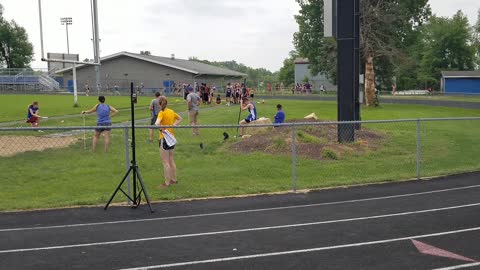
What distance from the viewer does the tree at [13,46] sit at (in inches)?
3752

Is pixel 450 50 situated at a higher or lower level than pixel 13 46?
lower

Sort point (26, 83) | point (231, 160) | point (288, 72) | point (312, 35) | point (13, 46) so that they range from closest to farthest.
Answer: point (231, 160)
point (312, 35)
point (26, 83)
point (13, 46)
point (288, 72)

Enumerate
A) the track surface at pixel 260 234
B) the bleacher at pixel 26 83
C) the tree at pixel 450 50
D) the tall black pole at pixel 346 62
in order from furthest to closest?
the tree at pixel 450 50
the bleacher at pixel 26 83
the tall black pole at pixel 346 62
the track surface at pixel 260 234

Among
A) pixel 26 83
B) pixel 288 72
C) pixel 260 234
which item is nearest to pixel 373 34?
pixel 260 234

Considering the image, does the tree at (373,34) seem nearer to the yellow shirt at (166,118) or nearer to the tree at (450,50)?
the yellow shirt at (166,118)

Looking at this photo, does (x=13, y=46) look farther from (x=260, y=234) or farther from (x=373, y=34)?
(x=260, y=234)

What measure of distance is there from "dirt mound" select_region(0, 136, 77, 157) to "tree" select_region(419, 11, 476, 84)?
81416 millimetres

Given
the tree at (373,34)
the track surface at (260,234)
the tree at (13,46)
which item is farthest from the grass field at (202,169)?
the tree at (13,46)

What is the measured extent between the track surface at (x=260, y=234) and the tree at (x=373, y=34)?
2844 centimetres

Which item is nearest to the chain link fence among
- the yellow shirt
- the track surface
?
the yellow shirt

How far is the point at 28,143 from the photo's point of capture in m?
16.5

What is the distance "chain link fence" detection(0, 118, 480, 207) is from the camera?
37.5 ft

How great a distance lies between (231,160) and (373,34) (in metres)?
26.4

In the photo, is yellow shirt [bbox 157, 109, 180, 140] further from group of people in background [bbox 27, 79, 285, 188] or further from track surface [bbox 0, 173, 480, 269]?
track surface [bbox 0, 173, 480, 269]
